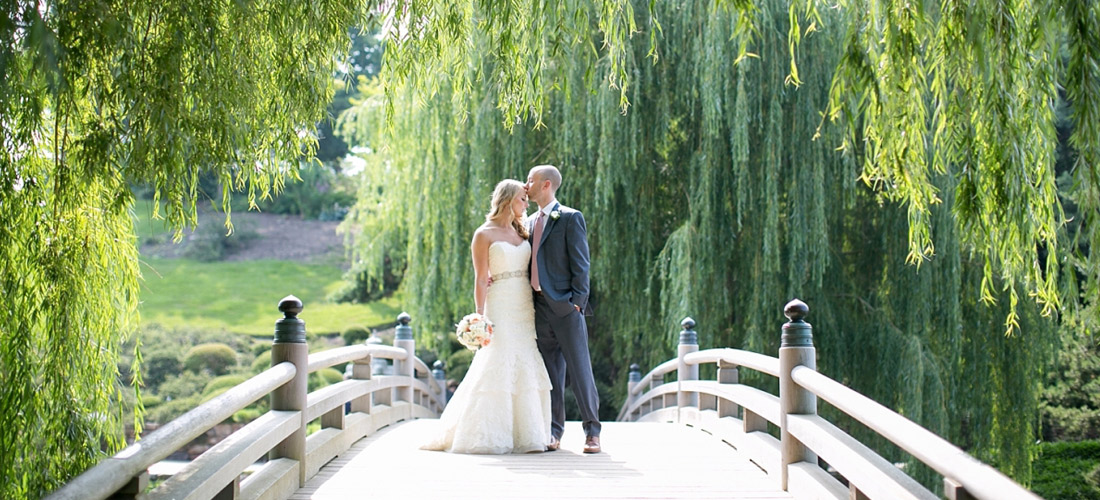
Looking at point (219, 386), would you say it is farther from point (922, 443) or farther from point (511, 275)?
point (922, 443)

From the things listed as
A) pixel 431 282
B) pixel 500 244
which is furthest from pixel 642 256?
pixel 500 244

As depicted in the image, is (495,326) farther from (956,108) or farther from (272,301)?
(272,301)

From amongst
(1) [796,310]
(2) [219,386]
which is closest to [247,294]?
(2) [219,386]

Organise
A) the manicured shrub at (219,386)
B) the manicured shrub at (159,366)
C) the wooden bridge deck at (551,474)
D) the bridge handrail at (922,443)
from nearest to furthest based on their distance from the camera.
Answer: the bridge handrail at (922,443), the wooden bridge deck at (551,474), the manicured shrub at (219,386), the manicured shrub at (159,366)

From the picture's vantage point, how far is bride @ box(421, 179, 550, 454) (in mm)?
5754

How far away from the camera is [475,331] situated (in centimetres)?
572

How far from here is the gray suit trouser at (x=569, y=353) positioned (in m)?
5.82

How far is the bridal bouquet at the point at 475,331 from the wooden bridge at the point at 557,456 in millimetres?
653

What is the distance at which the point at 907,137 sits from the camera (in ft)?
13.2

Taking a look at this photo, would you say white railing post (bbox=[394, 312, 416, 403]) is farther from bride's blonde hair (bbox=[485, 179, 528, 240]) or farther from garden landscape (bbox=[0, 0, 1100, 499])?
bride's blonde hair (bbox=[485, 179, 528, 240])

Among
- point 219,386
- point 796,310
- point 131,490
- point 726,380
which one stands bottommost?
point 219,386

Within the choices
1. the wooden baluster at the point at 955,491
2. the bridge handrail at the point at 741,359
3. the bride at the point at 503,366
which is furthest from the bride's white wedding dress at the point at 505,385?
the wooden baluster at the point at 955,491

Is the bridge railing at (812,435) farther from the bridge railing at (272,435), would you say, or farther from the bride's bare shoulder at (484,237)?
the bridge railing at (272,435)

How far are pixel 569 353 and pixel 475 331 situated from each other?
578mm
